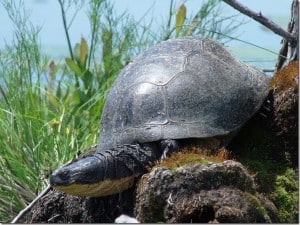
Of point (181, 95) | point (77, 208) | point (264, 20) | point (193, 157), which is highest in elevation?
point (264, 20)

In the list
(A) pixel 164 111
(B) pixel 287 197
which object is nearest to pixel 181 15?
(A) pixel 164 111

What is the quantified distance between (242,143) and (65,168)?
107cm

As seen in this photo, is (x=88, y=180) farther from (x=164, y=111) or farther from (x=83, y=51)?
(x=83, y=51)

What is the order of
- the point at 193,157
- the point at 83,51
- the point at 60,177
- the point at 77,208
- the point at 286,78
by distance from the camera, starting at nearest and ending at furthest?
the point at 193,157 < the point at 60,177 < the point at 286,78 < the point at 77,208 < the point at 83,51

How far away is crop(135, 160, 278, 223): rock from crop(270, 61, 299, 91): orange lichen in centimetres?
83

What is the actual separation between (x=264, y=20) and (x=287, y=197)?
1013 mm

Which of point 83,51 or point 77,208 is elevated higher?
point 83,51

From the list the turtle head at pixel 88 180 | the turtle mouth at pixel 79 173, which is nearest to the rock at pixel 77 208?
the turtle head at pixel 88 180

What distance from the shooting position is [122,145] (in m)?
4.67

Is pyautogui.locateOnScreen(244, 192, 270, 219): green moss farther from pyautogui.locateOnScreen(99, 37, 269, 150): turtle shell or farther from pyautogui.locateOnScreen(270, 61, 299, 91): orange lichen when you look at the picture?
pyautogui.locateOnScreen(270, 61, 299, 91): orange lichen

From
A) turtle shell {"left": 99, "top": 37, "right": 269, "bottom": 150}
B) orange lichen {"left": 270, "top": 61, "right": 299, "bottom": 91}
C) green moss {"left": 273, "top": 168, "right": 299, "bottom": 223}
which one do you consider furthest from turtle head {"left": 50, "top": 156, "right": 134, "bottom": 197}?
orange lichen {"left": 270, "top": 61, "right": 299, "bottom": 91}

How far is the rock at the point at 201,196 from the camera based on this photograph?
12.8 feet

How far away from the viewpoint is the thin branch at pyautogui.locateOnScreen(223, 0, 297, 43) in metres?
4.73

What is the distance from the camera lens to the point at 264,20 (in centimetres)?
481
